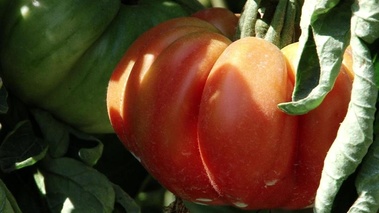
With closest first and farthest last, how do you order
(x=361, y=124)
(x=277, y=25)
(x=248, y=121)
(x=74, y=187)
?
(x=361, y=124), (x=248, y=121), (x=277, y=25), (x=74, y=187)

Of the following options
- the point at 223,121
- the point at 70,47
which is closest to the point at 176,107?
the point at 223,121

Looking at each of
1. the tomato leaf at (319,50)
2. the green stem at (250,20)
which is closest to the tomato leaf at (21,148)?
the green stem at (250,20)

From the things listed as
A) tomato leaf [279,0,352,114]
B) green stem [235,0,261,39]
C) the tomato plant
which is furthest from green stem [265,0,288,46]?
the tomato plant

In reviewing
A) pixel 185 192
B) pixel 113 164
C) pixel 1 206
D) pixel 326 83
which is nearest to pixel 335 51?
pixel 326 83

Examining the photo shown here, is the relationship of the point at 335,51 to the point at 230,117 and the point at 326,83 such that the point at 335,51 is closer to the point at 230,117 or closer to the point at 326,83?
the point at 326,83

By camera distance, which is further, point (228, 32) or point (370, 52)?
point (228, 32)

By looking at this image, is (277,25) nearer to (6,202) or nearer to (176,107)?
(176,107)
